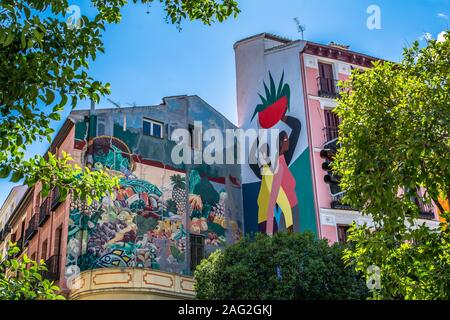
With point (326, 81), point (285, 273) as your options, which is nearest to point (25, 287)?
point (285, 273)

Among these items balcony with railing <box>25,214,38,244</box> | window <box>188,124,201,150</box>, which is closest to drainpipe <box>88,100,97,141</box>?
window <box>188,124,201,150</box>

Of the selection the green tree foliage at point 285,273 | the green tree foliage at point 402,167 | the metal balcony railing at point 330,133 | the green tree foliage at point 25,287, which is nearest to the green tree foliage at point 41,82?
the green tree foliage at point 25,287

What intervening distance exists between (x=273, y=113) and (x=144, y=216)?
27.9 feet

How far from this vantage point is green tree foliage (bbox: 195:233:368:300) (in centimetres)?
1967

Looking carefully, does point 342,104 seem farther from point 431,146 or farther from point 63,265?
point 63,265

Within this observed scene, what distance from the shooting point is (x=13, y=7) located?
732 centimetres

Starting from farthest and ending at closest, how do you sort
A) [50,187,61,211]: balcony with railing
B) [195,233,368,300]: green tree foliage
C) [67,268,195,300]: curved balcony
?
1. [50,187,61,211]: balcony with railing
2. [67,268,195,300]: curved balcony
3. [195,233,368,300]: green tree foliage

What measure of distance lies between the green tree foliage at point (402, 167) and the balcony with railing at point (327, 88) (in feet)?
52.0

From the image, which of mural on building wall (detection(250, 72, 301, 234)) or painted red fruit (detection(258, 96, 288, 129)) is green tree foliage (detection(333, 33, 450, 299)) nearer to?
mural on building wall (detection(250, 72, 301, 234))

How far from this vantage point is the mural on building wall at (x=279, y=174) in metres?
26.4

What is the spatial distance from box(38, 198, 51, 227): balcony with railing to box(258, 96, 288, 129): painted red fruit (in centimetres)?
1080

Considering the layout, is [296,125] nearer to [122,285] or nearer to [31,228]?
[122,285]

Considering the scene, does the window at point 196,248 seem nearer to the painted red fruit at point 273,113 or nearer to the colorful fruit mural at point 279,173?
the colorful fruit mural at point 279,173

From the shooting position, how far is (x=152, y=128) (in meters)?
26.3
